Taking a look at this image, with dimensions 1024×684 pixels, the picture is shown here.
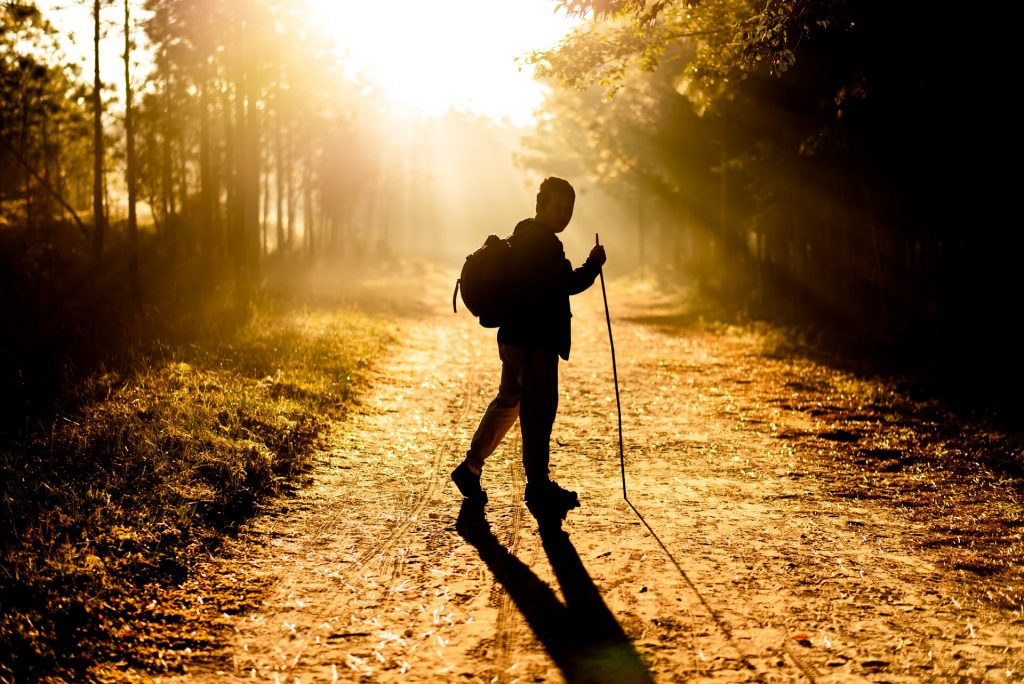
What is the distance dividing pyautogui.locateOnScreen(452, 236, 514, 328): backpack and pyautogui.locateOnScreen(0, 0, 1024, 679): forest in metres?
2.11

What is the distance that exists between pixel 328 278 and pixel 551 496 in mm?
30979

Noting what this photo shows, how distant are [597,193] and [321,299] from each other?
42989 millimetres

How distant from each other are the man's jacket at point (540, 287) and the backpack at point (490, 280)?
0.20ft

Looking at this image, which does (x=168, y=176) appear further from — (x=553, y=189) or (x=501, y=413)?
(x=553, y=189)

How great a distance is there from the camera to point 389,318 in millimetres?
21969

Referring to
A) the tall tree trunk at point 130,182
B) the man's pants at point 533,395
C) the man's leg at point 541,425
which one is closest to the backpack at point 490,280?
the man's pants at point 533,395

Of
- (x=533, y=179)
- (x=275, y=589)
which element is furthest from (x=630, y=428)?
(x=533, y=179)

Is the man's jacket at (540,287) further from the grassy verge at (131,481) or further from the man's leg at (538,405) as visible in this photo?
the grassy verge at (131,481)

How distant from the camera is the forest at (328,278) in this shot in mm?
6891

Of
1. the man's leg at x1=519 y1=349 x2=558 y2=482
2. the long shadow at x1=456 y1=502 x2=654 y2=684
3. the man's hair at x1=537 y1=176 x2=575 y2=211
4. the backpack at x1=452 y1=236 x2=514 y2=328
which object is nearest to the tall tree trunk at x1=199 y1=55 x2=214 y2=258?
the man's hair at x1=537 y1=176 x2=575 y2=211

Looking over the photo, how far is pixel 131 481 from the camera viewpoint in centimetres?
616

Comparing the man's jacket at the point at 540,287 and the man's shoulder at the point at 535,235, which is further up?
the man's shoulder at the point at 535,235

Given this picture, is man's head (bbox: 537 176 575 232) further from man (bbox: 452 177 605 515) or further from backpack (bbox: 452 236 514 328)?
backpack (bbox: 452 236 514 328)

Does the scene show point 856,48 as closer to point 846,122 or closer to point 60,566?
point 846,122
